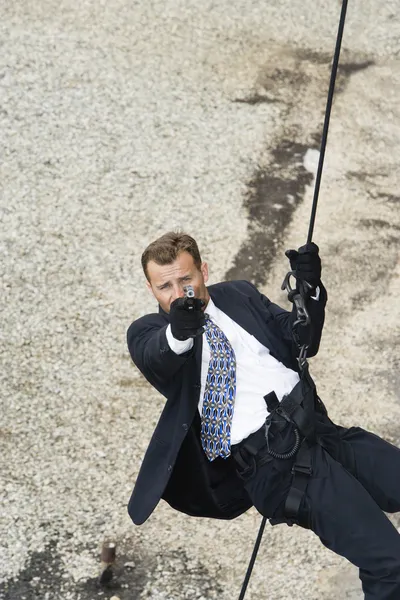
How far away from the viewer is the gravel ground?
6.45 m

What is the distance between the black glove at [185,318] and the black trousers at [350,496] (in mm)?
701

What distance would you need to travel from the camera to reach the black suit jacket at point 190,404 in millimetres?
4660

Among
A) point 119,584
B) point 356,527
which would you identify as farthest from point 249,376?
point 119,584

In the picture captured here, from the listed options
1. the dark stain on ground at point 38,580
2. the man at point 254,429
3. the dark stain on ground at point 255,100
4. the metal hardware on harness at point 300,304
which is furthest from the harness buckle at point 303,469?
the dark stain on ground at point 255,100

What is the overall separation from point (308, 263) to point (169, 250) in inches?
25.6

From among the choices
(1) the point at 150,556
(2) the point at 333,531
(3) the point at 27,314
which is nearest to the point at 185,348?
(2) the point at 333,531

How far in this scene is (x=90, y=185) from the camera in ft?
30.4

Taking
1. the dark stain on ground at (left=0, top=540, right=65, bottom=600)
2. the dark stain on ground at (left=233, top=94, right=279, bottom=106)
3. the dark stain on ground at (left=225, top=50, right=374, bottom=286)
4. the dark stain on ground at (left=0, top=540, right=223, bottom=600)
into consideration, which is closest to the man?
the dark stain on ground at (left=0, top=540, right=223, bottom=600)

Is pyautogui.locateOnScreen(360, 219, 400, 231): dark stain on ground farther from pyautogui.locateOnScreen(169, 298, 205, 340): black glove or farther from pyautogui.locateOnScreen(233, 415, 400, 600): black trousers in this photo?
pyautogui.locateOnScreen(169, 298, 205, 340): black glove

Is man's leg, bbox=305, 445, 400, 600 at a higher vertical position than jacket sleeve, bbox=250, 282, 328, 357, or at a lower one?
lower

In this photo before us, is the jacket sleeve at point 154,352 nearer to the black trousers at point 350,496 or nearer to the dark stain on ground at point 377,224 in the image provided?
the black trousers at point 350,496

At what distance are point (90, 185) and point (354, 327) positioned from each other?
285 cm

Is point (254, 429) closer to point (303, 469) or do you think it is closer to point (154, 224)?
Result: point (303, 469)

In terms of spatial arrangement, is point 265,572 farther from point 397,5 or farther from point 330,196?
point 397,5
